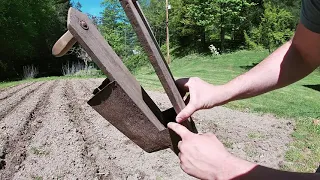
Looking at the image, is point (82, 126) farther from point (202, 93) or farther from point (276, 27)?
point (276, 27)

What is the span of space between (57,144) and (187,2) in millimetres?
30006

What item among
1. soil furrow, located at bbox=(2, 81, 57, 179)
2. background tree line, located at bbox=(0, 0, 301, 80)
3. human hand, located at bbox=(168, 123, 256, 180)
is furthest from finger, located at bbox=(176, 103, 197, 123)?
background tree line, located at bbox=(0, 0, 301, 80)

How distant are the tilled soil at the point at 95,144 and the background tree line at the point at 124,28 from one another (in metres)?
18.4

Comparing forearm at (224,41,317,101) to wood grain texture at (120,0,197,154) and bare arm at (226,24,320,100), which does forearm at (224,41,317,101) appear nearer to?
bare arm at (226,24,320,100)

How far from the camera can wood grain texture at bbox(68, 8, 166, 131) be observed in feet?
3.68

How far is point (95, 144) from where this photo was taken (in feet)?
16.2

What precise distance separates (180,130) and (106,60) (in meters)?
0.33

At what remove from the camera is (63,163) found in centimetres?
427

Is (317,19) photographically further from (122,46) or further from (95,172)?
(122,46)

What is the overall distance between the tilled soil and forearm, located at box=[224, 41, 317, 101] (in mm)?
2594

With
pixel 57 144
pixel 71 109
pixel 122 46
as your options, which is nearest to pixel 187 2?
pixel 122 46

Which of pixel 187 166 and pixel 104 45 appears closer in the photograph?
pixel 187 166

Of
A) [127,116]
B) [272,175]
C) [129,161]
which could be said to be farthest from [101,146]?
[272,175]

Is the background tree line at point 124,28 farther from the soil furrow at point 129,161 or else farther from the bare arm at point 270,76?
the bare arm at point 270,76
